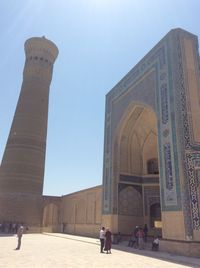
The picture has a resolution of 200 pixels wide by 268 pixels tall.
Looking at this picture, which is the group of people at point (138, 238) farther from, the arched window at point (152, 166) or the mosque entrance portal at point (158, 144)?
the arched window at point (152, 166)

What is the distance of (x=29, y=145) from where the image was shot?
20.8 m

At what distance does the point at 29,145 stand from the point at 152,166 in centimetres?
1120

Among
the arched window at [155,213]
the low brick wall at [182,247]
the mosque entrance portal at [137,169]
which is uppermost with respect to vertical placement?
the mosque entrance portal at [137,169]

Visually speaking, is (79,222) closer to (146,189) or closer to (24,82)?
(146,189)

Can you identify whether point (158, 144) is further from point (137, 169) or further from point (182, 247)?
point (137, 169)

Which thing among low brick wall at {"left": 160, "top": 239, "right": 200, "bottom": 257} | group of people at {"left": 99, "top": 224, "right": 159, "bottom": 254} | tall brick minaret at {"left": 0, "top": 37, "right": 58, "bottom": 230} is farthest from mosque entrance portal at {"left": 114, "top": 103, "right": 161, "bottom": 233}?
tall brick minaret at {"left": 0, "top": 37, "right": 58, "bottom": 230}

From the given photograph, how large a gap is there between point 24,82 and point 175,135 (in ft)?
57.2

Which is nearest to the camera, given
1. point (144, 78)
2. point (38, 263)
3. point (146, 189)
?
point (38, 263)

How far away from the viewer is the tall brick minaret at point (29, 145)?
1953cm

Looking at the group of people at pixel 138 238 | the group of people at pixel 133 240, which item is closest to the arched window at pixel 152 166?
the group of people at pixel 133 240

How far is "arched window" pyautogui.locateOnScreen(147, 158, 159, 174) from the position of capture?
12516mm

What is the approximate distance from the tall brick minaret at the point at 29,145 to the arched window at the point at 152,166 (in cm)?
1071

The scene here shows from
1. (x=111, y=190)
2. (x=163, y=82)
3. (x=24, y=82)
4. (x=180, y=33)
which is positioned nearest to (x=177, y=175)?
(x=163, y=82)

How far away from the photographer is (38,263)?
547 cm
